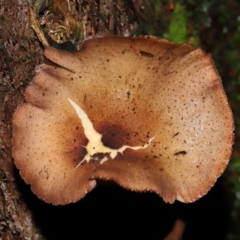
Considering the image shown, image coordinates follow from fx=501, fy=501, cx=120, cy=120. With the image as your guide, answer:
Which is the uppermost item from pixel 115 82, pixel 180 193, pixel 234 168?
pixel 115 82

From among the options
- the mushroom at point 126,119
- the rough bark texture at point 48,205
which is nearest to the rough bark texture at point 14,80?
the rough bark texture at point 48,205

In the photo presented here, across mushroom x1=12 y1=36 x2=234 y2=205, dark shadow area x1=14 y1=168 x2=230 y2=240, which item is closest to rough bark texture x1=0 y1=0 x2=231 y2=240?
dark shadow area x1=14 y1=168 x2=230 y2=240

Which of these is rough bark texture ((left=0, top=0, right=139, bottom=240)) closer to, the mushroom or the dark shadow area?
the dark shadow area

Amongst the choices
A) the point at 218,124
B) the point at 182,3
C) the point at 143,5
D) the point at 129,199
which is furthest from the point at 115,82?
the point at 182,3

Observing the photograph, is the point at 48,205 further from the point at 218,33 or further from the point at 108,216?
the point at 218,33

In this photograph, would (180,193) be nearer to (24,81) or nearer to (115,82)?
(115,82)

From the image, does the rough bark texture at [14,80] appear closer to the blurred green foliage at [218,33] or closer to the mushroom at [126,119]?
the mushroom at [126,119]
